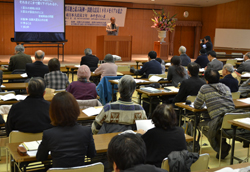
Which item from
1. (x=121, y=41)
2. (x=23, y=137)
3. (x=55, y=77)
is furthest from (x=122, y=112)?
(x=121, y=41)

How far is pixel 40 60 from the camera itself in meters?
6.09

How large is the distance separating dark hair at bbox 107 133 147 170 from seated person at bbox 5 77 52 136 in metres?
1.62

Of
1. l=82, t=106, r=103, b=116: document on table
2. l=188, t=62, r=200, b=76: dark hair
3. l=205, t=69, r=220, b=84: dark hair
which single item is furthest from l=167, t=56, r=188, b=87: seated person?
l=82, t=106, r=103, b=116: document on table

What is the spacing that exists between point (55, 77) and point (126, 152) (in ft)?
12.9

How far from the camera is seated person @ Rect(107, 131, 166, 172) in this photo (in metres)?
1.45

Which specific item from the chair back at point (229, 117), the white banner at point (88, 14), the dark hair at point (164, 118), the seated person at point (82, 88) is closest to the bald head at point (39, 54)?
Result: the seated person at point (82, 88)

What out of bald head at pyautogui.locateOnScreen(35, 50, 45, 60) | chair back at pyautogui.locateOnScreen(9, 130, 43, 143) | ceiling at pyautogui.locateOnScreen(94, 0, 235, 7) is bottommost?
chair back at pyautogui.locateOnScreen(9, 130, 43, 143)

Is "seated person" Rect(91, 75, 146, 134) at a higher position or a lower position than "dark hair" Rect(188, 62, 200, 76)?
lower

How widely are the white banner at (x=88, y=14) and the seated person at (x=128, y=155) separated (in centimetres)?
1296

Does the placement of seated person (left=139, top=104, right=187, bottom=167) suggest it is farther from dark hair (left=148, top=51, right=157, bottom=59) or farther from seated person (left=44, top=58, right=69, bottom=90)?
dark hair (left=148, top=51, right=157, bottom=59)

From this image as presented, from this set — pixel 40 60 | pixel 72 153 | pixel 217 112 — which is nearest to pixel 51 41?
pixel 40 60

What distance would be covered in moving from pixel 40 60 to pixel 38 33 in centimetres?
538

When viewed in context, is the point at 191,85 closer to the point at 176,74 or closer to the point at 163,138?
the point at 176,74

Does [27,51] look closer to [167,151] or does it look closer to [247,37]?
[247,37]
